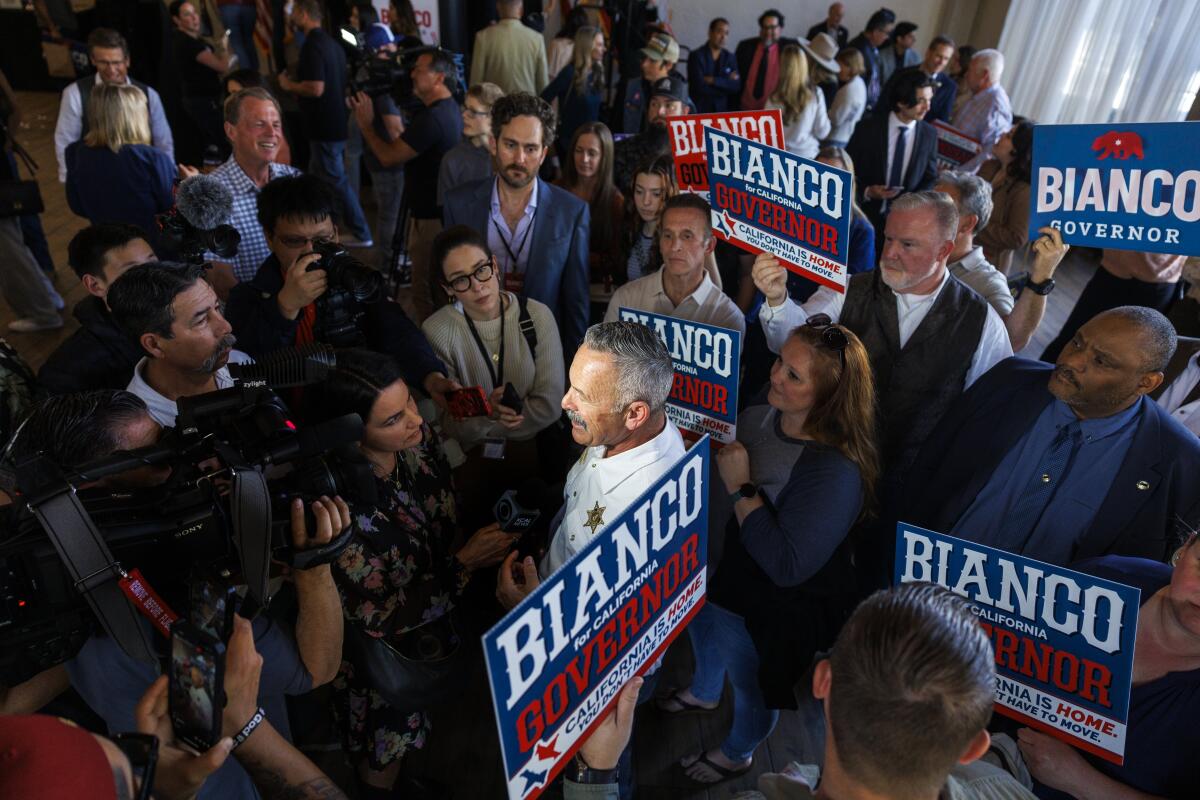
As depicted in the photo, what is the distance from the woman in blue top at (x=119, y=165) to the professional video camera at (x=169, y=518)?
2.61 meters

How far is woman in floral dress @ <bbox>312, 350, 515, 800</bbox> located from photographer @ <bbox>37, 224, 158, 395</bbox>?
90 cm

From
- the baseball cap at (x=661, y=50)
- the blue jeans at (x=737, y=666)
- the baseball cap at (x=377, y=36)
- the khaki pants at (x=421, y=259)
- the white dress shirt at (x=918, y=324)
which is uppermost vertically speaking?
the baseball cap at (x=661, y=50)

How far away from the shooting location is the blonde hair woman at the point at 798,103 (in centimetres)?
550

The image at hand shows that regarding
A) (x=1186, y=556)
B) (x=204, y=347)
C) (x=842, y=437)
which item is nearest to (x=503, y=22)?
(x=204, y=347)

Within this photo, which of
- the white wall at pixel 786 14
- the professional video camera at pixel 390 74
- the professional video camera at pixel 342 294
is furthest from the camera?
the white wall at pixel 786 14

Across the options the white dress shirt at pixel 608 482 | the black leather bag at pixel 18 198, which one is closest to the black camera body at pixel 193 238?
the white dress shirt at pixel 608 482

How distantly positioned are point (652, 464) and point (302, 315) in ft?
4.72

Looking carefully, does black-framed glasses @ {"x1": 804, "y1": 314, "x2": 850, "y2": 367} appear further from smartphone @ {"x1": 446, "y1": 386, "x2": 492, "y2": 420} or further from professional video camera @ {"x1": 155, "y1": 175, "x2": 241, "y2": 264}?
professional video camera @ {"x1": 155, "y1": 175, "x2": 241, "y2": 264}

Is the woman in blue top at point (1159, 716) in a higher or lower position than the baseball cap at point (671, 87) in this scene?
lower

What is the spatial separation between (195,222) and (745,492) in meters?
2.11

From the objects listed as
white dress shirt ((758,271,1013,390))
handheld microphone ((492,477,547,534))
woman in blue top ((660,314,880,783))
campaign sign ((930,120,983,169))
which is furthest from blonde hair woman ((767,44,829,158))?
handheld microphone ((492,477,547,534))

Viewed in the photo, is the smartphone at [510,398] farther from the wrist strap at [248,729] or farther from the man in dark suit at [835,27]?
the man in dark suit at [835,27]

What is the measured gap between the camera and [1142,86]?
6.48m

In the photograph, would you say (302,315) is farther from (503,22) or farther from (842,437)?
(503,22)
